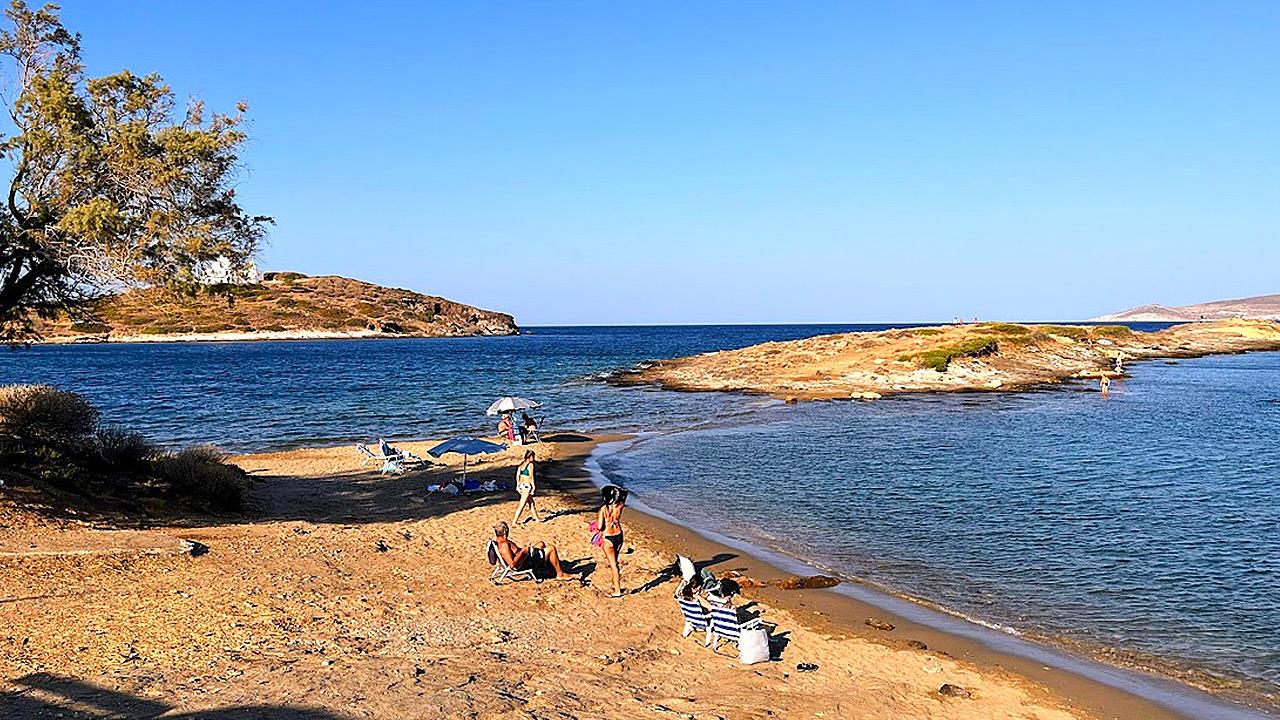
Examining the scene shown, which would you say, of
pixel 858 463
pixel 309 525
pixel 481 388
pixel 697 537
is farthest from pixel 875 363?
pixel 309 525

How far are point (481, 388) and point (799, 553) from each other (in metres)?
46.0

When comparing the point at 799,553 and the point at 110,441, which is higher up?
the point at 110,441

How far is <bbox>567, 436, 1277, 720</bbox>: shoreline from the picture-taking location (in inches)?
392

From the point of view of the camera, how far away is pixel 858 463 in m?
27.2

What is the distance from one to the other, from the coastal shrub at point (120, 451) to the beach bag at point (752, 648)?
15908 mm

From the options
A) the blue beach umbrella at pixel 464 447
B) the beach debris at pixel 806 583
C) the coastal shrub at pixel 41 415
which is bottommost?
the beach debris at pixel 806 583

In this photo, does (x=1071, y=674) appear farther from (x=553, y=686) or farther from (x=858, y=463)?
(x=858, y=463)

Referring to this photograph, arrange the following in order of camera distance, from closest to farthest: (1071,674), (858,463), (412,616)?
(1071,674) → (412,616) → (858,463)

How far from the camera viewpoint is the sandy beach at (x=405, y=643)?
8.82 m

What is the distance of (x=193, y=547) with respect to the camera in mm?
13812

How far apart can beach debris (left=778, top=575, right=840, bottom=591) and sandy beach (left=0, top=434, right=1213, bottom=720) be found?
1.04 feet

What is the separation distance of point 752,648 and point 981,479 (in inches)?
629

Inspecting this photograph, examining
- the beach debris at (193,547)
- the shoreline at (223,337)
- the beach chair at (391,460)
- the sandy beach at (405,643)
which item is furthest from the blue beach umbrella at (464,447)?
the shoreline at (223,337)

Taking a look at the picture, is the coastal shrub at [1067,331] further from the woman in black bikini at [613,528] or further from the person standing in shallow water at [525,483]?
the woman in black bikini at [613,528]
